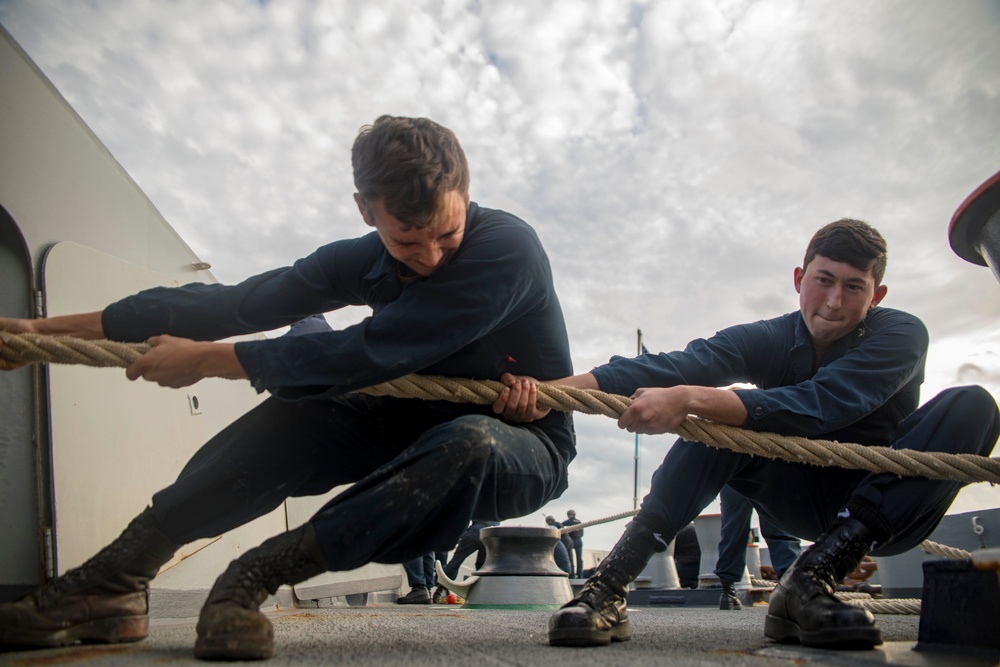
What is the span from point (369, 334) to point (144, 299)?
A: 2.26 ft

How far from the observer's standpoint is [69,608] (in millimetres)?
1563

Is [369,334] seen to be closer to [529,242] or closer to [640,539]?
[529,242]

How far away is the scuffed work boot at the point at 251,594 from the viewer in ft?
4.17

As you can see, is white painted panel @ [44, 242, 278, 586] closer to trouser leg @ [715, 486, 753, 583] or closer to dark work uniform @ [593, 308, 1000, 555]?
dark work uniform @ [593, 308, 1000, 555]

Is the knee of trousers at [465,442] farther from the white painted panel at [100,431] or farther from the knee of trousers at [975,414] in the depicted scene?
the white painted panel at [100,431]

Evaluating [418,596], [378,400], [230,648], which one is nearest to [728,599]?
[418,596]

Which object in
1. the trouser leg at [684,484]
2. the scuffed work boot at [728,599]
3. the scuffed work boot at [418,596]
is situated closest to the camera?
the trouser leg at [684,484]

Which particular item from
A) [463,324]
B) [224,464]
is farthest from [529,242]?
[224,464]

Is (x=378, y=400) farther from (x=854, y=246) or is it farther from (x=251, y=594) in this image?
(x=854, y=246)

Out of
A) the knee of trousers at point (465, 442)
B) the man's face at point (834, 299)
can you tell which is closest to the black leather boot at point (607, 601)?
the knee of trousers at point (465, 442)

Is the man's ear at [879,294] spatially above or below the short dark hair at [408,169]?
below

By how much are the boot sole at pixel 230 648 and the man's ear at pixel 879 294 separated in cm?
190

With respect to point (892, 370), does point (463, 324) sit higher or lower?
higher

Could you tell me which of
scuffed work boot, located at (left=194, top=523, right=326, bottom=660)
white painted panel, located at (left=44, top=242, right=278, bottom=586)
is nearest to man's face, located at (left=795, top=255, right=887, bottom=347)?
scuffed work boot, located at (left=194, top=523, right=326, bottom=660)
